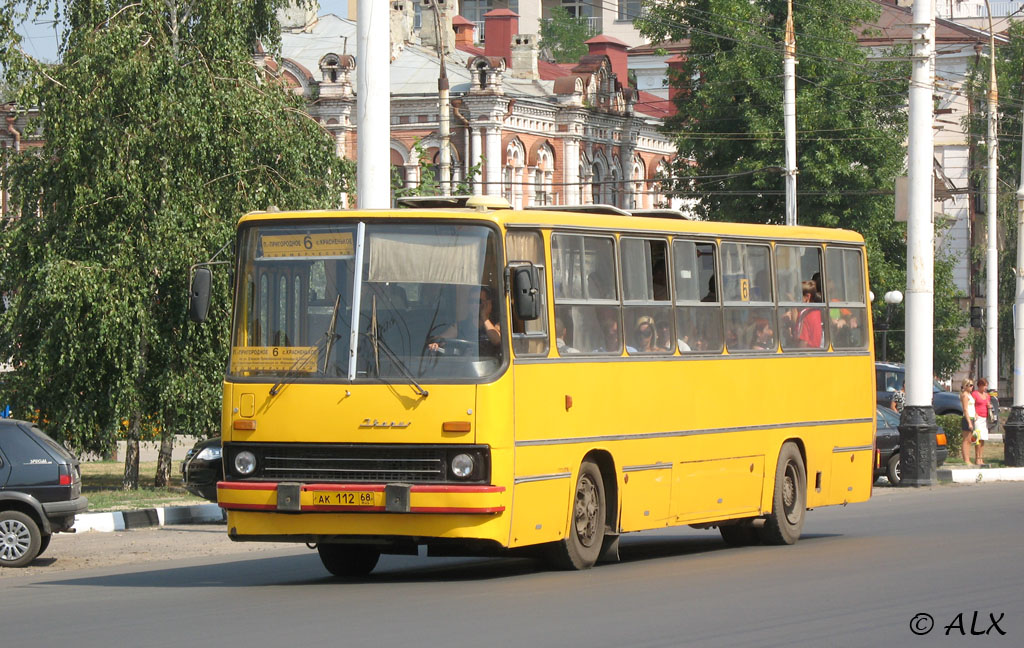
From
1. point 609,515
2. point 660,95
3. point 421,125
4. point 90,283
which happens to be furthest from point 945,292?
point 609,515

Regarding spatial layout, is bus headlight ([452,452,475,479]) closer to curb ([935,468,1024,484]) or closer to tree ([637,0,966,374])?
curb ([935,468,1024,484])

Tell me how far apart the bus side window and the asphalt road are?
5.89 feet

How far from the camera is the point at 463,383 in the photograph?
41.8ft

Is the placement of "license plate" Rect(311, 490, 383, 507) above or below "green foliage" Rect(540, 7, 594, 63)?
below

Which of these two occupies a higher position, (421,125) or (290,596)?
(421,125)

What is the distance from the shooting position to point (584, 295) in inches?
559

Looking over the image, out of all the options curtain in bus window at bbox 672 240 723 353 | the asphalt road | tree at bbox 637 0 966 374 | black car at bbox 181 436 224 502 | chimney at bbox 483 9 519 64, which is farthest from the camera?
chimney at bbox 483 9 519 64

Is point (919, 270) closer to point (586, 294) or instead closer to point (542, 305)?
point (586, 294)

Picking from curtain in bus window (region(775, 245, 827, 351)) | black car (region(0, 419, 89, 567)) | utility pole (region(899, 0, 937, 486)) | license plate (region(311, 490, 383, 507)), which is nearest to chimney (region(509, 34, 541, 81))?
utility pole (region(899, 0, 937, 486))

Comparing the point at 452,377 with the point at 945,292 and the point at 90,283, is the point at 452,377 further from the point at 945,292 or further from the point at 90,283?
the point at 945,292

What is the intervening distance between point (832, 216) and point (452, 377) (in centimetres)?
4202

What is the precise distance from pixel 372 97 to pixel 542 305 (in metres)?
6.52

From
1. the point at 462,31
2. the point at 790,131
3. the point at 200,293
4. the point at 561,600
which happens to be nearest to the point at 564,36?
the point at 462,31

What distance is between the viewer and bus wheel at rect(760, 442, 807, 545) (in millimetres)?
17297
